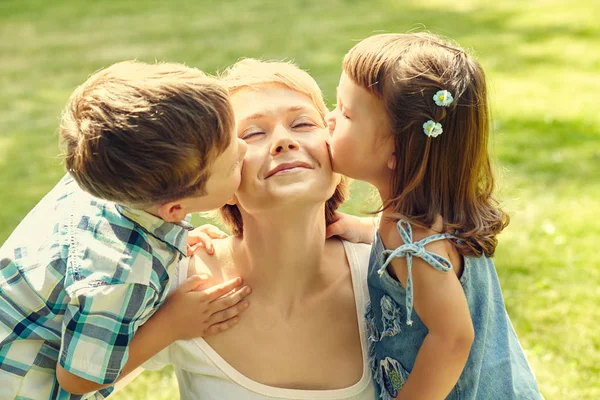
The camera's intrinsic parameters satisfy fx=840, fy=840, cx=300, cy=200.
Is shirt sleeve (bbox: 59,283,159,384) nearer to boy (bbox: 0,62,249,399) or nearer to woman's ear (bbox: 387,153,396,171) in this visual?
boy (bbox: 0,62,249,399)

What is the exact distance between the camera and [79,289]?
7.86 feet

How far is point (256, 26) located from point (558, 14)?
4046mm

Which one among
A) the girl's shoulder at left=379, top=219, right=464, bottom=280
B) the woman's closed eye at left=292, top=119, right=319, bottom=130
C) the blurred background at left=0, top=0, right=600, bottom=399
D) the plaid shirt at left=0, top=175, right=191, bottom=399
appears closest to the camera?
the plaid shirt at left=0, top=175, right=191, bottom=399

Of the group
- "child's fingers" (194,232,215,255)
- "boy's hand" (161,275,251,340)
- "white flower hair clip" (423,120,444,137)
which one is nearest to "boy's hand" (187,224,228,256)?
"child's fingers" (194,232,215,255)

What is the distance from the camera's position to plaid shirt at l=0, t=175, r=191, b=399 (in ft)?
7.95

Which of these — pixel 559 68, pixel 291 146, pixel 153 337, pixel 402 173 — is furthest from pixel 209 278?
pixel 559 68

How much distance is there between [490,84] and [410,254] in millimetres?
2006

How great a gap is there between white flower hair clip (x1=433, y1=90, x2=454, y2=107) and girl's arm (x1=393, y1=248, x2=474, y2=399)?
1.40 ft

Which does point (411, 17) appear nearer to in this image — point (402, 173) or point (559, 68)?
point (559, 68)

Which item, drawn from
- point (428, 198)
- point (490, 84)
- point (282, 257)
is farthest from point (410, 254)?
→ point (490, 84)

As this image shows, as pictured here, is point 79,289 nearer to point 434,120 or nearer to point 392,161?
point 392,161

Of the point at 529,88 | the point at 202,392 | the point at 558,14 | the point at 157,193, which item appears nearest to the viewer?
the point at 157,193

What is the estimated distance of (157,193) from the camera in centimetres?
242

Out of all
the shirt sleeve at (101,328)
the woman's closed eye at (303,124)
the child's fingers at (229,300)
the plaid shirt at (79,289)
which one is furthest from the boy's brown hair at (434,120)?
the shirt sleeve at (101,328)
